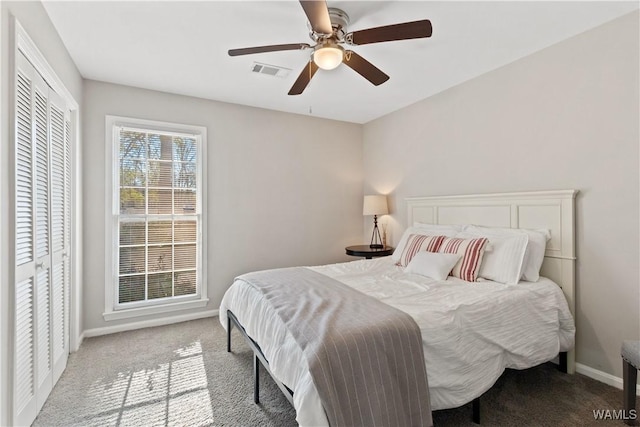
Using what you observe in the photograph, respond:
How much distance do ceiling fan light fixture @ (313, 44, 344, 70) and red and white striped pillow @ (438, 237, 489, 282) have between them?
6.05 feet

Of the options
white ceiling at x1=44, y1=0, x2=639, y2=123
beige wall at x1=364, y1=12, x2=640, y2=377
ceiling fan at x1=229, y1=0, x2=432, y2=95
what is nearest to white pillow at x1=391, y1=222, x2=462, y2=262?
beige wall at x1=364, y1=12, x2=640, y2=377

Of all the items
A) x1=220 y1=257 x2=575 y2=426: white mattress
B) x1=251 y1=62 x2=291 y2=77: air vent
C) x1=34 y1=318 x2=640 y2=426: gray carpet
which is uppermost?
x1=251 y1=62 x2=291 y2=77: air vent

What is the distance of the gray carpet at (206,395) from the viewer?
6.28ft

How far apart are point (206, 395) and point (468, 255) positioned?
2286mm

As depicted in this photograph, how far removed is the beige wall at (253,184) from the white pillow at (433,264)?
191 cm

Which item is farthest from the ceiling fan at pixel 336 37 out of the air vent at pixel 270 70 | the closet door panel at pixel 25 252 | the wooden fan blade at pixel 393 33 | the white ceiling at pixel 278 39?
the closet door panel at pixel 25 252

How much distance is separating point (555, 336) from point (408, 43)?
8.10 feet

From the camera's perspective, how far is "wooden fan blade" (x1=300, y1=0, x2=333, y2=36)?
1.60 meters

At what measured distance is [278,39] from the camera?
96.8 inches

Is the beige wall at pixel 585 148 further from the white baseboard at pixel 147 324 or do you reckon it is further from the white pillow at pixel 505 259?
the white baseboard at pixel 147 324

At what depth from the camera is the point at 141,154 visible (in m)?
3.47

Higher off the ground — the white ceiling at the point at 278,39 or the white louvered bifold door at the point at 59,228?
the white ceiling at the point at 278,39

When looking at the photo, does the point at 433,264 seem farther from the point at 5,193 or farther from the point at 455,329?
the point at 5,193

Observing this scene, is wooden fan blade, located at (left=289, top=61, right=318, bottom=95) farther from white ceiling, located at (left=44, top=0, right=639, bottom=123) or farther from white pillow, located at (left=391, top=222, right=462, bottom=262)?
white pillow, located at (left=391, top=222, right=462, bottom=262)
